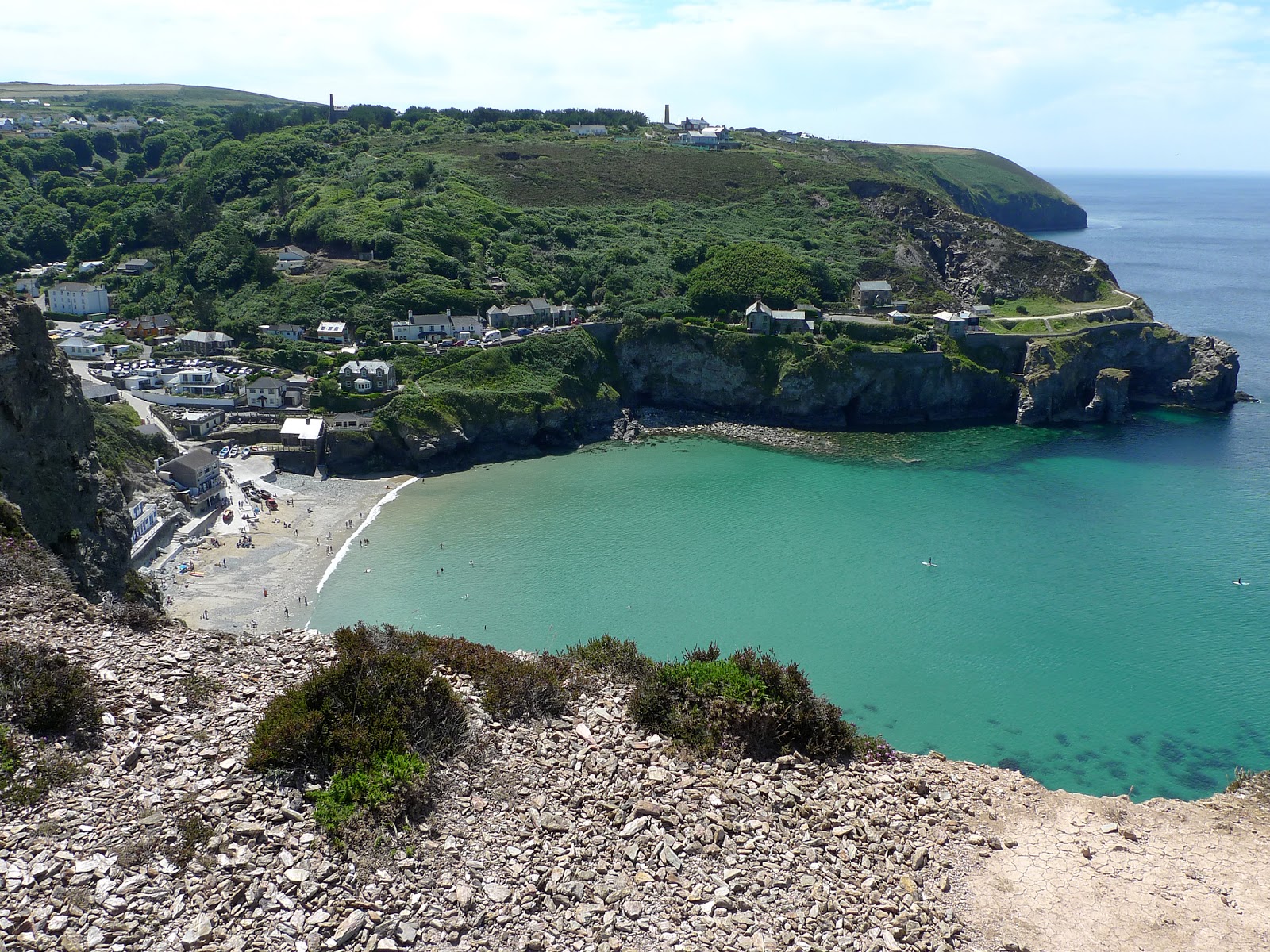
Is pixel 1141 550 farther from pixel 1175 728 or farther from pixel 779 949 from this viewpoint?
pixel 779 949

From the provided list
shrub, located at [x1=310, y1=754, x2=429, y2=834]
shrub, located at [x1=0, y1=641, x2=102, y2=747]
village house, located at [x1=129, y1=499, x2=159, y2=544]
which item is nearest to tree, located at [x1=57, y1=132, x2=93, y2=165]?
village house, located at [x1=129, y1=499, x2=159, y2=544]

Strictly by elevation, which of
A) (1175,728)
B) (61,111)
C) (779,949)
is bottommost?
(1175,728)

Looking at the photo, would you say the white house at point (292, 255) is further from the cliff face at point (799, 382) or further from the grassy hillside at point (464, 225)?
the cliff face at point (799, 382)

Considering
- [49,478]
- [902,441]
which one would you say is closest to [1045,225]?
[902,441]

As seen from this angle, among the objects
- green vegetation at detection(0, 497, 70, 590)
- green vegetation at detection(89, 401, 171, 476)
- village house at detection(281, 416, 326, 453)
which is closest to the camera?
green vegetation at detection(0, 497, 70, 590)

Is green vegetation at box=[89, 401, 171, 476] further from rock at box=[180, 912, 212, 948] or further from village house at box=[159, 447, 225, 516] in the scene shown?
rock at box=[180, 912, 212, 948]

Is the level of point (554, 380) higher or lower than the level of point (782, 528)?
higher
